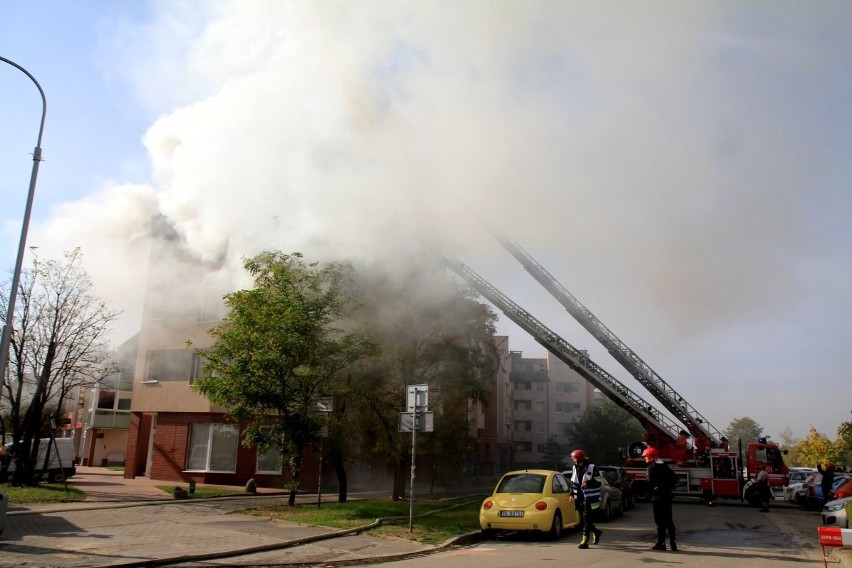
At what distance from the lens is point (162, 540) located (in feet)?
33.6

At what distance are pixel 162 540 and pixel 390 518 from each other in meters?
4.96

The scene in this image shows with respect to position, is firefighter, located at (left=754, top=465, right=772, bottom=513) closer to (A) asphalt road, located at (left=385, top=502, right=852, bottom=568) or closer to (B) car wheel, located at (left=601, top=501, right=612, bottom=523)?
(A) asphalt road, located at (left=385, top=502, right=852, bottom=568)

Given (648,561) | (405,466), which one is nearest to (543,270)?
(405,466)

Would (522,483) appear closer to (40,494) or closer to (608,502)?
(608,502)

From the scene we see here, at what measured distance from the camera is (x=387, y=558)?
32.0 feet

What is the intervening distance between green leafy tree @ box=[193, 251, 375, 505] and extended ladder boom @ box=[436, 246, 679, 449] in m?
5.85

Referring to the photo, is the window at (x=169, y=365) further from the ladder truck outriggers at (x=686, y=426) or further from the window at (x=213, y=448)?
the ladder truck outriggers at (x=686, y=426)

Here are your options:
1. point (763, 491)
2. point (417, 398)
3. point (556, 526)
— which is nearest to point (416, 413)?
point (417, 398)

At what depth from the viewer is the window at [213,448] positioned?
81.3 ft

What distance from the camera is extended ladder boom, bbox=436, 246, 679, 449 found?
2133 cm

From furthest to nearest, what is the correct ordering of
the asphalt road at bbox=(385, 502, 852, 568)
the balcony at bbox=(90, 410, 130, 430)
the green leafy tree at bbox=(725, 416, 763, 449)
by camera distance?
the green leafy tree at bbox=(725, 416, 763, 449) → the balcony at bbox=(90, 410, 130, 430) → the asphalt road at bbox=(385, 502, 852, 568)

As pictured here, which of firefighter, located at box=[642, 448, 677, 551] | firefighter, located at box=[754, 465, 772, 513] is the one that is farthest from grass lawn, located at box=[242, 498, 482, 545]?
firefighter, located at box=[754, 465, 772, 513]

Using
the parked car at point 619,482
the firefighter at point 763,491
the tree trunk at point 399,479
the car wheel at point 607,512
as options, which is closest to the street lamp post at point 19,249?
the tree trunk at point 399,479

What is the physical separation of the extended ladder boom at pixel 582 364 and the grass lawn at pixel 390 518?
7.10 meters
